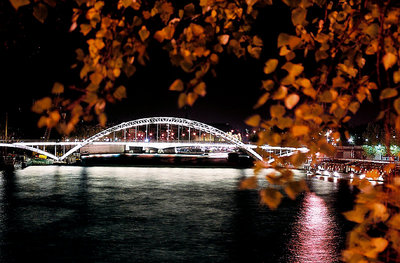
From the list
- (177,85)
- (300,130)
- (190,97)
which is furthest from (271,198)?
(177,85)

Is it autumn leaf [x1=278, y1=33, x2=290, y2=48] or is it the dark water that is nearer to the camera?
autumn leaf [x1=278, y1=33, x2=290, y2=48]

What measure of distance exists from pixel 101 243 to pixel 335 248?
333 inches

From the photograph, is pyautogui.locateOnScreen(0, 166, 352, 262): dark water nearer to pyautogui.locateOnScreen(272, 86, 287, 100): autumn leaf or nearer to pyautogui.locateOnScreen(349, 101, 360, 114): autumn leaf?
pyautogui.locateOnScreen(349, 101, 360, 114): autumn leaf

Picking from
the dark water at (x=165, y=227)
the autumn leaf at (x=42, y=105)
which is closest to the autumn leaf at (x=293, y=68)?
the autumn leaf at (x=42, y=105)

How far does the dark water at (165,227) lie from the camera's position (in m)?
15.4

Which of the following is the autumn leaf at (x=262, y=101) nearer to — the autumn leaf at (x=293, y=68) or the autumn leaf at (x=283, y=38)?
the autumn leaf at (x=293, y=68)

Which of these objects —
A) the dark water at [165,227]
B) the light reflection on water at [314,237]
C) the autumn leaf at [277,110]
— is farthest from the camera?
the dark water at [165,227]

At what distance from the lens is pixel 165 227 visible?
2028 cm

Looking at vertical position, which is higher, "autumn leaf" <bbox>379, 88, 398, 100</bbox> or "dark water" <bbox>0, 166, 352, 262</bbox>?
"autumn leaf" <bbox>379, 88, 398, 100</bbox>

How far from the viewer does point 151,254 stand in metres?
15.4

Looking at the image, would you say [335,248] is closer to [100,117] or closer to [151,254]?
[151,254]

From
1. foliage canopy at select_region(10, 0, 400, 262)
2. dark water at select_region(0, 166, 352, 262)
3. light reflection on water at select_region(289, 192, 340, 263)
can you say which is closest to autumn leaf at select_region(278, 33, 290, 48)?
foliage canopy at select_region(10, 0, 400, 262)

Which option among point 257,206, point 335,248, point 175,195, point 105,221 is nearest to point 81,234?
point 105,221

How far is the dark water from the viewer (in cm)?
1536
